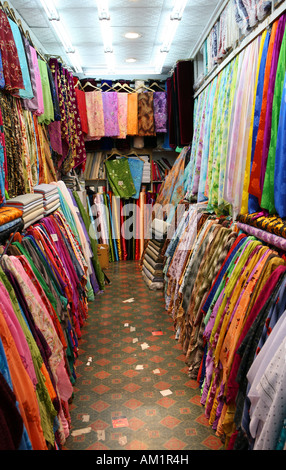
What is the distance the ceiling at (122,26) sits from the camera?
376cm

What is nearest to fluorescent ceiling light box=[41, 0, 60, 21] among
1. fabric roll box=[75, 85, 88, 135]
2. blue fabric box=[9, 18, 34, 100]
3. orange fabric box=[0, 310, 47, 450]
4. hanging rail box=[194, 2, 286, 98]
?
blue fabric box=[9, 18, 34, 100]

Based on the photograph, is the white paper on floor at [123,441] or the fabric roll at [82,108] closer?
the white paper on floor at [123,441]

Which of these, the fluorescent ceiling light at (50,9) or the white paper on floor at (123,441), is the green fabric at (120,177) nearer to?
the fluorescent ceiling light at (50,9)

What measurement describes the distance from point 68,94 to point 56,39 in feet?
2.21

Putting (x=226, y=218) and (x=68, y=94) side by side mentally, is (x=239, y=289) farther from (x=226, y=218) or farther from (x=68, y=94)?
(x=68, y=94)

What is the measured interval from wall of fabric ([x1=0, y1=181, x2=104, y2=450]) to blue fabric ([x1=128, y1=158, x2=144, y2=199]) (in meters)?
3.41

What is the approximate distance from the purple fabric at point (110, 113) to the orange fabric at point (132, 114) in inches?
8.5

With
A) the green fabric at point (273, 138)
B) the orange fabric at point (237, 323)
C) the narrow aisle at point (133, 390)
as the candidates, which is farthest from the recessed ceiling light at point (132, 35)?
the orange fabric at point (237, 323)

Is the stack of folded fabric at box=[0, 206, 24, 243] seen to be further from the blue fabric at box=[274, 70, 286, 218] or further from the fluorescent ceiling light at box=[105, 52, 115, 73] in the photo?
the fluorescent ceiling light at box=[105, 52, 115, 73]

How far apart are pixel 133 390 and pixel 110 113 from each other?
4.66 meters

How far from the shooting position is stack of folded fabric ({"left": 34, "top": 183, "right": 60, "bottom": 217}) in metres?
3.29

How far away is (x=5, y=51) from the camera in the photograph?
8.48 feet

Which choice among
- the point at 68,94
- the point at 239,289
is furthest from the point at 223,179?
the point at 68,94

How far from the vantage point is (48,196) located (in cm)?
345
